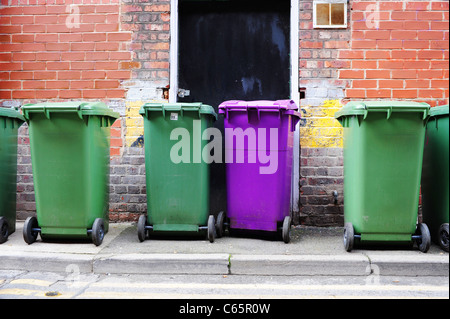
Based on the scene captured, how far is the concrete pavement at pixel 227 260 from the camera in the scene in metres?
3.52

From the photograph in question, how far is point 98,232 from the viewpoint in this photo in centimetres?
399

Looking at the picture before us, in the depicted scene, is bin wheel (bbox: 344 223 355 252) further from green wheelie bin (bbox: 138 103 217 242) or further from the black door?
the black door

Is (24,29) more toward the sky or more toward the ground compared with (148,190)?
more toward the sky

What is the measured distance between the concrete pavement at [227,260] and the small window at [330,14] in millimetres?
2619

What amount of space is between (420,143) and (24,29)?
469cm

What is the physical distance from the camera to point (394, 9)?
196 inches

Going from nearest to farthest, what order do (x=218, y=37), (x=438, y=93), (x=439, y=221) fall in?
(x=439, y=221) < (x=438, y=93) < (x=218, y=37)

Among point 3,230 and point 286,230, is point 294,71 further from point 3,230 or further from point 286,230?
point 3,230

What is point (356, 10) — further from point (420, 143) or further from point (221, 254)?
point (221, 254)

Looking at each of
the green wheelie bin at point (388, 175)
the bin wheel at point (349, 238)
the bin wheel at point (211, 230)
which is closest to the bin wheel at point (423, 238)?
the green wheelie bin at point (388, 175)

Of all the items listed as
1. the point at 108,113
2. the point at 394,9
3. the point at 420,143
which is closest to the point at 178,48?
the point at 108,113

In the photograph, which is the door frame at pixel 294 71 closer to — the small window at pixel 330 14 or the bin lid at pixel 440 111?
the small window at pixel 330 14

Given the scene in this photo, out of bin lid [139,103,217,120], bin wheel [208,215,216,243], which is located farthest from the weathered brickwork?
bin wheel [208,215,216,243]

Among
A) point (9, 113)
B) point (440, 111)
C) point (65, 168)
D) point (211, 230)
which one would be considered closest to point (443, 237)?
point (440, 111)
